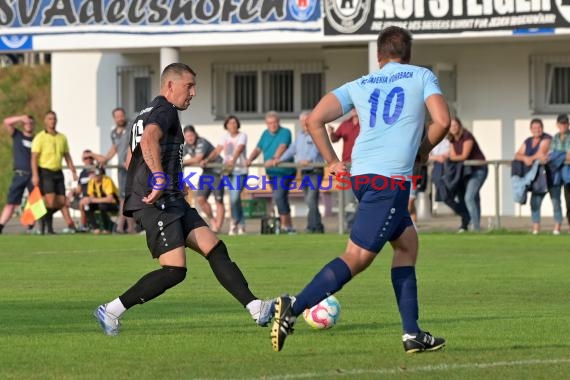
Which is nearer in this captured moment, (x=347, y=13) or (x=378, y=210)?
(x=378, y=210)

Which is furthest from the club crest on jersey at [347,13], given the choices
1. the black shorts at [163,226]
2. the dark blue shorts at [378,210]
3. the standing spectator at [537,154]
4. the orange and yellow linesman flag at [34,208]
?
the dark blue shorts at [378,210]

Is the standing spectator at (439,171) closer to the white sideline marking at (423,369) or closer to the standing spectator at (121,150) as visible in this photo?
the standing spectator at (121,150)

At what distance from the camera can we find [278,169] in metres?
24.6

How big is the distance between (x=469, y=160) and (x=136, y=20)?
8292mm

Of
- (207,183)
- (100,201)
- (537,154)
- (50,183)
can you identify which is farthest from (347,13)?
(50,183)

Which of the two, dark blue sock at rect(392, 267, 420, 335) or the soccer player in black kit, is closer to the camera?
dark blue sock at rect(392, 267, 420, 335)

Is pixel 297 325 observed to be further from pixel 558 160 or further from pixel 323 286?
pixel 558 160

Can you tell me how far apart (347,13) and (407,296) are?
61.1ft

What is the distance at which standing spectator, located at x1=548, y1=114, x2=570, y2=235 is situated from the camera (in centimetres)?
2275

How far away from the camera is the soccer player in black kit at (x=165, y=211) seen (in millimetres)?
9992

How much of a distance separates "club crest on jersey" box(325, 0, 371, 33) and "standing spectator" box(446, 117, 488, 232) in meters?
4.26

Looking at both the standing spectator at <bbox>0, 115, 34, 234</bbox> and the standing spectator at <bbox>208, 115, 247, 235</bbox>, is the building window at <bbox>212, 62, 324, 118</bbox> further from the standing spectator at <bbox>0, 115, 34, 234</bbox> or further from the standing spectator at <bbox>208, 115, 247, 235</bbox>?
the standing spectator at <bbox>0, 115, 34, 234</bbox>

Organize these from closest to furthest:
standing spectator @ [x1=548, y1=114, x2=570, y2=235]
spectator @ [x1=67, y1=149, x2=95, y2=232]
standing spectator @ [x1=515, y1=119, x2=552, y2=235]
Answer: standing spectator @ [x1=548, y1=114, x2=570, y2=235] < standing spectator @ [x1=515, y1=119, x2=552, y2=235] < spectator @ [x1=67, y1=149, x2=95, y2=232]

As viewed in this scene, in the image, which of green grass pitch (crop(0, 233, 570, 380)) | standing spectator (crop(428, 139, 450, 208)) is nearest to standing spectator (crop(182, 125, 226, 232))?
standing spectator (crop(428, 139, 450, 208))
